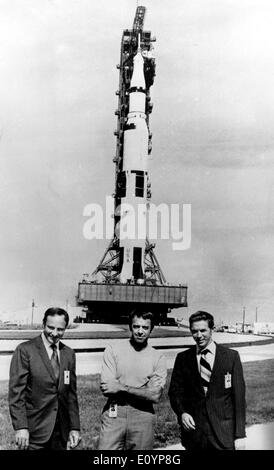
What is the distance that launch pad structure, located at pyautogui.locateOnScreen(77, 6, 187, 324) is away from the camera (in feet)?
124

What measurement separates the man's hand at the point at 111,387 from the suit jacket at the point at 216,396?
2.09 feet

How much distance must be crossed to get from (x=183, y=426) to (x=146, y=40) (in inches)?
1631

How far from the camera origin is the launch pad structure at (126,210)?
37.7 m

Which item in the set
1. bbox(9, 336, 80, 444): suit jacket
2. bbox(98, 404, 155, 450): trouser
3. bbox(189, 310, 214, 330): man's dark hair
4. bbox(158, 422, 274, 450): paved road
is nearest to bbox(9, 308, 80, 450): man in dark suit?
bbox(9, 336, 80, 444): suit jacket

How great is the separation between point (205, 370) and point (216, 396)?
0.27 m

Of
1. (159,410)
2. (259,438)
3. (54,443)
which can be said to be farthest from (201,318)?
(159,410)

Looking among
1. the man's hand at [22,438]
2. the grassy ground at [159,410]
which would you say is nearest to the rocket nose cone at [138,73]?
the grassy ground at [159,410]

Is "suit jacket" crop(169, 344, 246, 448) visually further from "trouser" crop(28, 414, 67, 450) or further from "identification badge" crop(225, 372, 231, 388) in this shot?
"trouser" crop(28, 414, 67, 450)

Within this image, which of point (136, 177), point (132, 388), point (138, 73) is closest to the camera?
point (132, 388)

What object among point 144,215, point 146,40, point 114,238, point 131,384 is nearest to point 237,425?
point 131,384

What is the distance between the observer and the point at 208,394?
527 cm

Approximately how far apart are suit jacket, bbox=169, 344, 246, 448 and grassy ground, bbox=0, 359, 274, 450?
215 centimetres

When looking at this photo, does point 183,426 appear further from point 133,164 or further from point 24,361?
point 133,164

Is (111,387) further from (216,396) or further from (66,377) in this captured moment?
(216,396)
